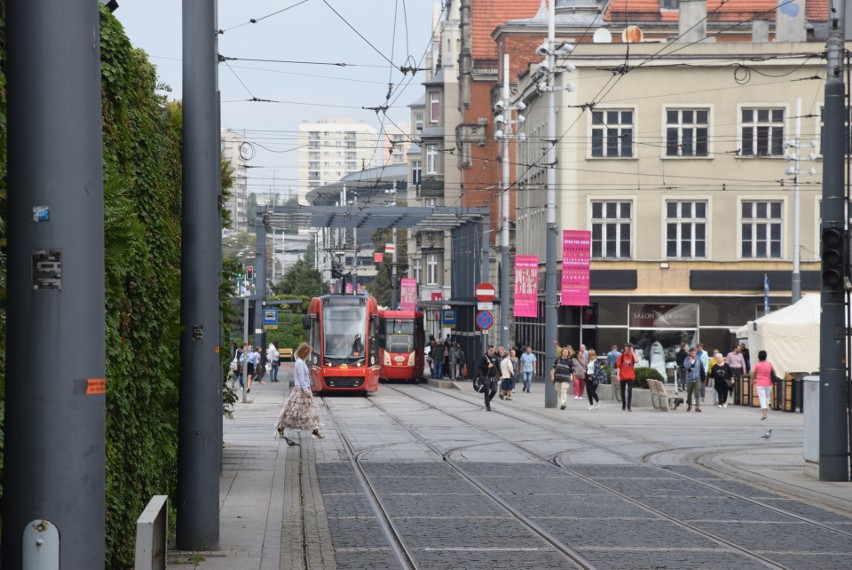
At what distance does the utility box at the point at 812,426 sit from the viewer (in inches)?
715

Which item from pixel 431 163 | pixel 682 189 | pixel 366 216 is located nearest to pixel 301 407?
pixel 366 216

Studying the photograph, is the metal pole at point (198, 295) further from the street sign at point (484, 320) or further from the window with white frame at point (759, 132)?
the window with white frame at point (759, 132)

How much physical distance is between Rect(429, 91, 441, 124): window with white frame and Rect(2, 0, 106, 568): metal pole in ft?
302

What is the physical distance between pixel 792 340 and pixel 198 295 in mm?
28808

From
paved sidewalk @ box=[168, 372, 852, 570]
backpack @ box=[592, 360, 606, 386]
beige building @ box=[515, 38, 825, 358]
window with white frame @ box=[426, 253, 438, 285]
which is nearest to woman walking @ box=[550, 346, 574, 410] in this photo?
paved sidewalk @ box=[168, 372, 852, 570]

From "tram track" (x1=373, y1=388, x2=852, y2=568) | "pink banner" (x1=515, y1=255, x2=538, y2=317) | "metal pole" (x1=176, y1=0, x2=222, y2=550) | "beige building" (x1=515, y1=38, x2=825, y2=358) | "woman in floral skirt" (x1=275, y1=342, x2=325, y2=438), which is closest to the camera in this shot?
"metal pole" (x1=176, y1=0, x2=222, y2=550)

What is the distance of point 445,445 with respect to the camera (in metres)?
24.3

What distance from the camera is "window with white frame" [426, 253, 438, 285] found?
322 feet

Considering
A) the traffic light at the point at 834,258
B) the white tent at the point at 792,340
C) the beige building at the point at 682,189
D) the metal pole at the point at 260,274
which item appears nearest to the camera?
the traffic light at the point at 834,258

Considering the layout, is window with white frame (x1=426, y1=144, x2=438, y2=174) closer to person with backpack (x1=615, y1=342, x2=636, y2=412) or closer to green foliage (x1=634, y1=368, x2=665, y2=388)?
green foliage (x1=634, y1=368, x2=665, y2=388)

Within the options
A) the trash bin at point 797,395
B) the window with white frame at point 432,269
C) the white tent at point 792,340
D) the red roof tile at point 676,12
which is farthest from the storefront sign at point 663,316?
the window with white frame at point 432,269

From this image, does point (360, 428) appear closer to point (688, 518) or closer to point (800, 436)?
point (800, 436)

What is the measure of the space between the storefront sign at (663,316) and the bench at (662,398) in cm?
1511

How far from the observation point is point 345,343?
4575cm
